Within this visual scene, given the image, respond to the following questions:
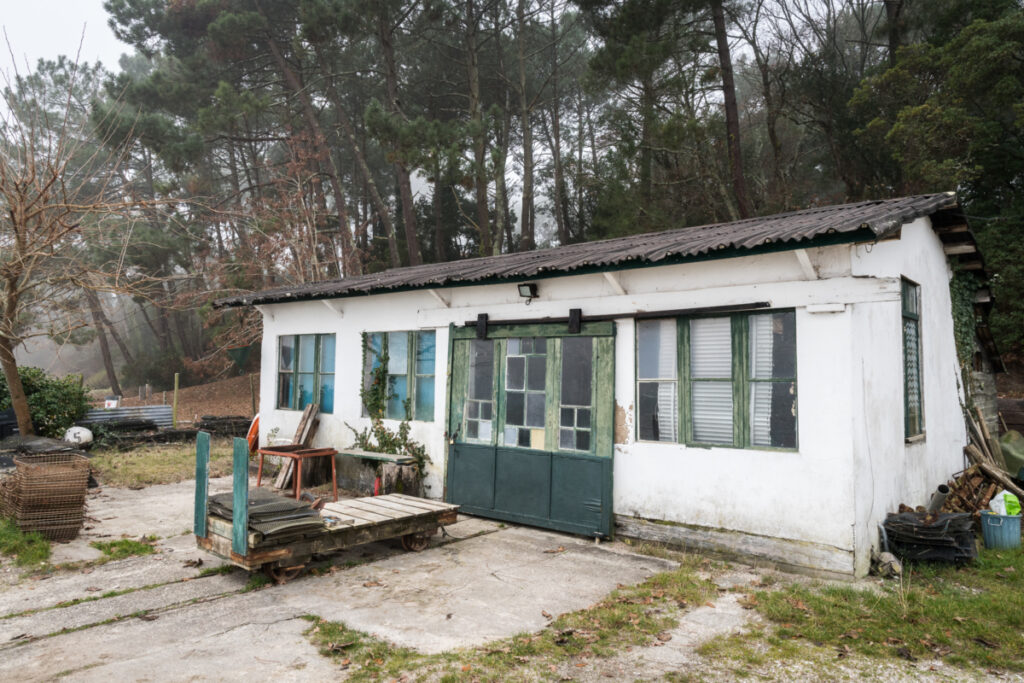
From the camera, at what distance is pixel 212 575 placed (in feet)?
19.5

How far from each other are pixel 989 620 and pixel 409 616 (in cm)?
422

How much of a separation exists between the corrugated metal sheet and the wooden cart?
34.3 ft

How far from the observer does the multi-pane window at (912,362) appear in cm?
684

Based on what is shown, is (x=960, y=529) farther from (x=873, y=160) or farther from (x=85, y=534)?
(x=873, y=160)

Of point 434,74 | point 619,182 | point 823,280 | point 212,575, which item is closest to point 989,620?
point 823,280

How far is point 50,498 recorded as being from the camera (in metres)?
6.90

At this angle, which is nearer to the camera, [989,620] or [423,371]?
[989,620]

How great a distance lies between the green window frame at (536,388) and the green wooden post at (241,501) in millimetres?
3347

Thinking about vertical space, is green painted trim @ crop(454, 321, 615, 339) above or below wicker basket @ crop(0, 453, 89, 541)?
above

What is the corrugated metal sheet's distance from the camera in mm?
14632

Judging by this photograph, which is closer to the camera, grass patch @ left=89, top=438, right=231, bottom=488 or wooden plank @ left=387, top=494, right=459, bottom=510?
wooden plank @ left=387, top=494, right=459, bottom=510

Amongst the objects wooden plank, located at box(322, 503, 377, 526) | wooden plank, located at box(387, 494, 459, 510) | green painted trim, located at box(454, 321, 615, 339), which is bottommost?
wooden plank, located at box(322, 503, 377, 526)

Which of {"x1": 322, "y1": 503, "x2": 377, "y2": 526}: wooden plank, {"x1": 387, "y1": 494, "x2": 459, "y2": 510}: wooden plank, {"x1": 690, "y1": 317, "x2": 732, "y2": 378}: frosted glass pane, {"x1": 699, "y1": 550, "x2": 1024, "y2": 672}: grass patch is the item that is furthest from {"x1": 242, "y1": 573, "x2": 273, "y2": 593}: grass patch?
{"x1": 690, "y1": 317, "x2": 732, "y2": 378}: frosted glass pane

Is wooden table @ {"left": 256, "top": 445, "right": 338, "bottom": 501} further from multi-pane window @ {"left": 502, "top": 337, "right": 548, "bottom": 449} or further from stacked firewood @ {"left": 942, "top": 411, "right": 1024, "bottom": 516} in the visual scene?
stacked firewood @ {"left": 942, "top": 411, "right": 1024, "bottom": 516}
